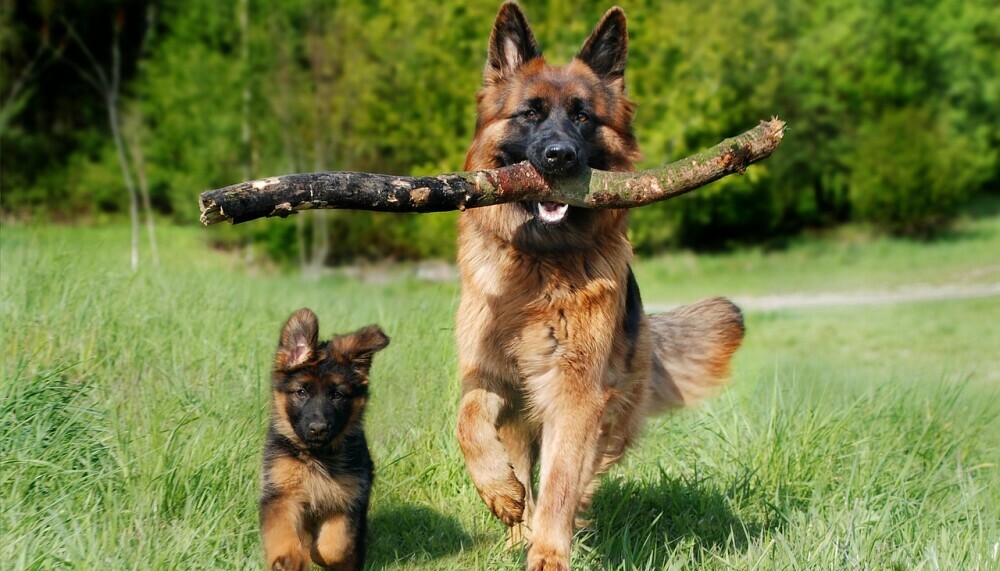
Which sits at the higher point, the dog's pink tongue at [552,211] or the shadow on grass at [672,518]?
the dog's pink tongue at [552,211]

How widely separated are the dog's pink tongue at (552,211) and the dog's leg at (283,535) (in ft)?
5.97

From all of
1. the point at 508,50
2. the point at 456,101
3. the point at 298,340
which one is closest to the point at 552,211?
the point at 508,50

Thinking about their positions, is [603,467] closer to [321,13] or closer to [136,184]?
[321,13]

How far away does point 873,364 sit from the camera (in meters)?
14.7

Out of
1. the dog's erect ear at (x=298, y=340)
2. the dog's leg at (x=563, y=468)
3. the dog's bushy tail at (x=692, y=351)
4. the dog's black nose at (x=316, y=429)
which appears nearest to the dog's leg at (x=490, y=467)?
the dog's leg at (x=563, y=468)

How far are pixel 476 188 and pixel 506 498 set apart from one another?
4.83 feet

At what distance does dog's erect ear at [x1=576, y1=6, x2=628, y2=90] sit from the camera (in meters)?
5.71

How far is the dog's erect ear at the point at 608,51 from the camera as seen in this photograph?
5715 millimetres

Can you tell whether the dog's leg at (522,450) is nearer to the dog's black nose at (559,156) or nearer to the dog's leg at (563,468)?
the dog's leg at (563,468)

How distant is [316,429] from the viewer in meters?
4.76

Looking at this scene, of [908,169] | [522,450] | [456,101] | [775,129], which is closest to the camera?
[775,129]

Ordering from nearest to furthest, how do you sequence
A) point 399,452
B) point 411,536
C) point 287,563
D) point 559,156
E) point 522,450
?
point 287,563 → point 559,156 → point 411,536 → point 522,450 → point 399,452

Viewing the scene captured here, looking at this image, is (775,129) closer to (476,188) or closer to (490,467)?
(476,188)

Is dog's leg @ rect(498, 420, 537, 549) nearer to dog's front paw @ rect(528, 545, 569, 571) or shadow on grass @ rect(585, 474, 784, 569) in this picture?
shadow on grass @ rect(585, 474, 784, 569)
